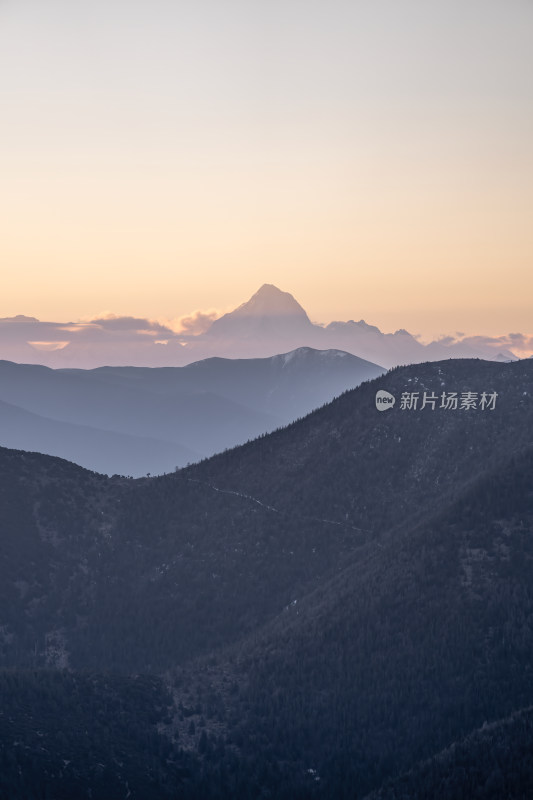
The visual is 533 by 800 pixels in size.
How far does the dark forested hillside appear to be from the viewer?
11588 cm

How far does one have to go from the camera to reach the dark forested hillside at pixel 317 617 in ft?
380

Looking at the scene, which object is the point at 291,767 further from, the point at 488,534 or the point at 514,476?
the point at 514,476

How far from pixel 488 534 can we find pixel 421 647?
25756 millimetres

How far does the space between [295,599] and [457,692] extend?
174 ft

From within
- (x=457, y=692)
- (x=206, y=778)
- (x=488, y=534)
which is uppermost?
(x=488, y=534)

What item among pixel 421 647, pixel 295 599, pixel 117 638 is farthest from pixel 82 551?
pixel 421 647

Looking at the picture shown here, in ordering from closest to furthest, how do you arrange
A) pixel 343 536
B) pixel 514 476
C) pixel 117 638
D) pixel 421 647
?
pixel 421 647, pixel 514 476, pixel 117 638, pixel 343 536

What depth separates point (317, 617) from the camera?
477 ft

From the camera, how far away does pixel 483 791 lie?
301ft

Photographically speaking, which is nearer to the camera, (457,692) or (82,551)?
(457,692)

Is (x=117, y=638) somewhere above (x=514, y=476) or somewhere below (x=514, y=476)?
below

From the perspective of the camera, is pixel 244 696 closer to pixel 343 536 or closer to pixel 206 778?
pixel 206 778

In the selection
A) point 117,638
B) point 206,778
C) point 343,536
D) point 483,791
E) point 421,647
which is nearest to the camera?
point 483,791

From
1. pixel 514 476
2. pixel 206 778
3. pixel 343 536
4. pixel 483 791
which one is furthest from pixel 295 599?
pixel 483 791
